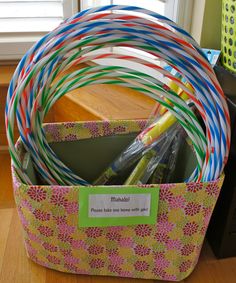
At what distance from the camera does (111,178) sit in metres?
0.70

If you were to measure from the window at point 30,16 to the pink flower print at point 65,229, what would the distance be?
800mm

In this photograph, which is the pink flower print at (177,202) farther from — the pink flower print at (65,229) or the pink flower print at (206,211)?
the pink flower print at (65,229)

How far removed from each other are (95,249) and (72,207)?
0.10 meters

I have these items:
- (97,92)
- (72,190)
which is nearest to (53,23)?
(97,92)

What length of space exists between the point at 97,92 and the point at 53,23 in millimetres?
361

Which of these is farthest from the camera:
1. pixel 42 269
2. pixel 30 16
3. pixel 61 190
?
→ pixel 30 16

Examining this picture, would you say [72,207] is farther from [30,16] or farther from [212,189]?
[30,16]

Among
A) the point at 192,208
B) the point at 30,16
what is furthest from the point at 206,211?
the point at 30,16

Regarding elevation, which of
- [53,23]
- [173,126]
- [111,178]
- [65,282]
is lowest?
[65,282]

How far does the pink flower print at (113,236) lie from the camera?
0.58m

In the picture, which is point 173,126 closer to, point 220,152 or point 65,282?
point 220,152

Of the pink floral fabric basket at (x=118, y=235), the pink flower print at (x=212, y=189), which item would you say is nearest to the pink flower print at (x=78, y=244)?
the pink floral fabric basket at (x=118, y=235)

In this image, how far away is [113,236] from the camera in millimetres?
584

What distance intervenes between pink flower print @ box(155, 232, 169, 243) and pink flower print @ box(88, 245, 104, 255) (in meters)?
0.09
